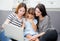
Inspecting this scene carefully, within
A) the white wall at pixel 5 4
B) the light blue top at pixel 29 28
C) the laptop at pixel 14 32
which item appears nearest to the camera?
the laptop at pixel 14 32

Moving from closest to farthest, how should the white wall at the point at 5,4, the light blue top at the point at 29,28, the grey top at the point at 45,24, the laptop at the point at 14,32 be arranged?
the laptop at the point at 14,32 < the grey top at the point at 45,24 < the light blue top at the point at 29,28 < the white wall at the point at 5,4

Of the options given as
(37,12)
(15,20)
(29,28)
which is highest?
(37,12)

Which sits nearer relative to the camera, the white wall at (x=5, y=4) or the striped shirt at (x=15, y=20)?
the striped shirt at (x=15, y=20)

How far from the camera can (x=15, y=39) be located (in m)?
1.92

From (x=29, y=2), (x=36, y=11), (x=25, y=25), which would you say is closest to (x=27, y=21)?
(x=25, y=25)

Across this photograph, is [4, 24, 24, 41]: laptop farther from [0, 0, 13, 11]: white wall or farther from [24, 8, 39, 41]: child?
[0, 0, 13, 11]: white wall

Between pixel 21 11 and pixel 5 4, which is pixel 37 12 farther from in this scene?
pixel 5 4

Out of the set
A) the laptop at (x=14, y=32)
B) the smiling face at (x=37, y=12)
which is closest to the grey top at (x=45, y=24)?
the smiling face at (x=37, y=12)

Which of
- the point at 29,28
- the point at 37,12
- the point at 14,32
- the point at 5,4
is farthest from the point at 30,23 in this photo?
the point at 5,4

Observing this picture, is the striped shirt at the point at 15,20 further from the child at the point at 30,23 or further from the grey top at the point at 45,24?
the grey top at the point at 45,24

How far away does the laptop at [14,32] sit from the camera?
5.99 ft

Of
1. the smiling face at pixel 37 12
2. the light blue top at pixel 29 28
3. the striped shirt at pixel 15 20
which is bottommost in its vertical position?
the light blue top at pixel 29 28

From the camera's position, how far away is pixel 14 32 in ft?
6.16

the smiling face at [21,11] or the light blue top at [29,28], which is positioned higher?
the smiling face at [21,11]
